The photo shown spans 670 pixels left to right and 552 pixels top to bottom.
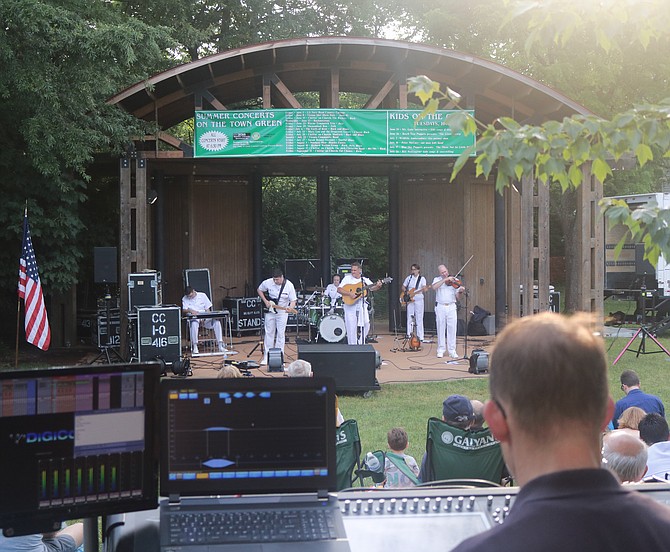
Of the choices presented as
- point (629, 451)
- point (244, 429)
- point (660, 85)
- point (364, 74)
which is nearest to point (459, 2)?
point (660, 85)

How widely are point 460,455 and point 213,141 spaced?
1054 cm

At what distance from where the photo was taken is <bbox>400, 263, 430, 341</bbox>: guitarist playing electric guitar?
1883 centimetres

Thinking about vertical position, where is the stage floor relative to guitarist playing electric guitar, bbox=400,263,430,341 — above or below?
Result: below

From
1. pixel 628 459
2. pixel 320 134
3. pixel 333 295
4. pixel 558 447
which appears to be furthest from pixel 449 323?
pixel 558 447

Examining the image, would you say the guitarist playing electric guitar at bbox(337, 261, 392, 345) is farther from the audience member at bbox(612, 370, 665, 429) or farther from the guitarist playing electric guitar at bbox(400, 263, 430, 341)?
the audience member at bbox(612, 370, 665, 429)

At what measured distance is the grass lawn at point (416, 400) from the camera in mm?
10453

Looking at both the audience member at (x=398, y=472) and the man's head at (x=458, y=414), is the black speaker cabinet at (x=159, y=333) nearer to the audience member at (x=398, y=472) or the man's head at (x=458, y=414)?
the man's head at (x=458, y=414)

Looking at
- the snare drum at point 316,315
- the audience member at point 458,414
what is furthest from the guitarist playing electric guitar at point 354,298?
Result: the audience member at point 458,414

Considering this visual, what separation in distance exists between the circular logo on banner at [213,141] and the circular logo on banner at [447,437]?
33.7ft

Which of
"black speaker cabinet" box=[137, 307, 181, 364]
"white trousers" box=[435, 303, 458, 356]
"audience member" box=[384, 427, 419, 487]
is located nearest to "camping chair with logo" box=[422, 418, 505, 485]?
"audience member" box=[384, 427, 419, 487]

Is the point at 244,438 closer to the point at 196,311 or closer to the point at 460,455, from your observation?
the point at 460,455

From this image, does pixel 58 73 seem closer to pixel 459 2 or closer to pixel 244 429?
pixel 244 429

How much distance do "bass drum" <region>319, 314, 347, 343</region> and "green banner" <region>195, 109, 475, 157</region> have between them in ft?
10.9

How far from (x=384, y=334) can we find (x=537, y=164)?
678 inches
